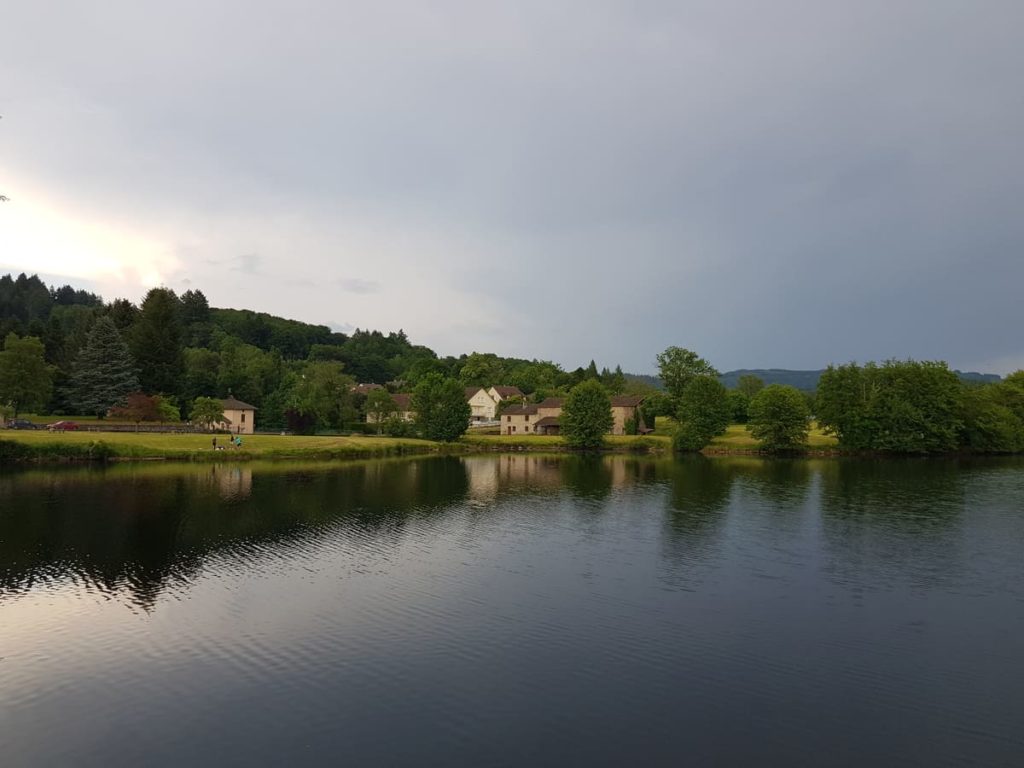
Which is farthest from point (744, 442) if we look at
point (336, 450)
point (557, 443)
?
point (336, 450)

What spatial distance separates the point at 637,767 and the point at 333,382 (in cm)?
9131

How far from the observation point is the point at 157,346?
88500mm

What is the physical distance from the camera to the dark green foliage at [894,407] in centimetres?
8225

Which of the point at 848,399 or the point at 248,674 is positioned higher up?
the point at 848,399

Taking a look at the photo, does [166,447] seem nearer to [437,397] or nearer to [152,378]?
[152,378]

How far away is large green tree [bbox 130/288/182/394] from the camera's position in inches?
3445

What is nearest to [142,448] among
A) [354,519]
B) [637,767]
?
[354,519]

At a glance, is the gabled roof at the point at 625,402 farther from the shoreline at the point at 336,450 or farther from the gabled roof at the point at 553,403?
the shoreline at the point at 336,450

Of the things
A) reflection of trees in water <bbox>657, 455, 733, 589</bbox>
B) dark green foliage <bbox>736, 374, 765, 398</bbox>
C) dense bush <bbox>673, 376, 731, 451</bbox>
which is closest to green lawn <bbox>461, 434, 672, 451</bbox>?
dense bush <bbox>673, 376, 731, 451</bbox>

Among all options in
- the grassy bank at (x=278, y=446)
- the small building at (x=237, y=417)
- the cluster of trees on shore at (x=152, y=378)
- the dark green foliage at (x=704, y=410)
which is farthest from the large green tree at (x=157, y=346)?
the dark green foliage at (x=704, y=410)

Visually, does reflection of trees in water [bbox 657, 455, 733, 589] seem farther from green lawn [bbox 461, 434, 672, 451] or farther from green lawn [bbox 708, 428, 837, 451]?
green lawn [bbox 461, 434, 672, 451]

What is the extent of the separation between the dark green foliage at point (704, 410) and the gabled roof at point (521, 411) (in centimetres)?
2643

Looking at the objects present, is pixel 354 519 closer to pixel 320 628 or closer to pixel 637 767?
pixel 320 628

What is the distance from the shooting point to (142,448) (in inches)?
2389
